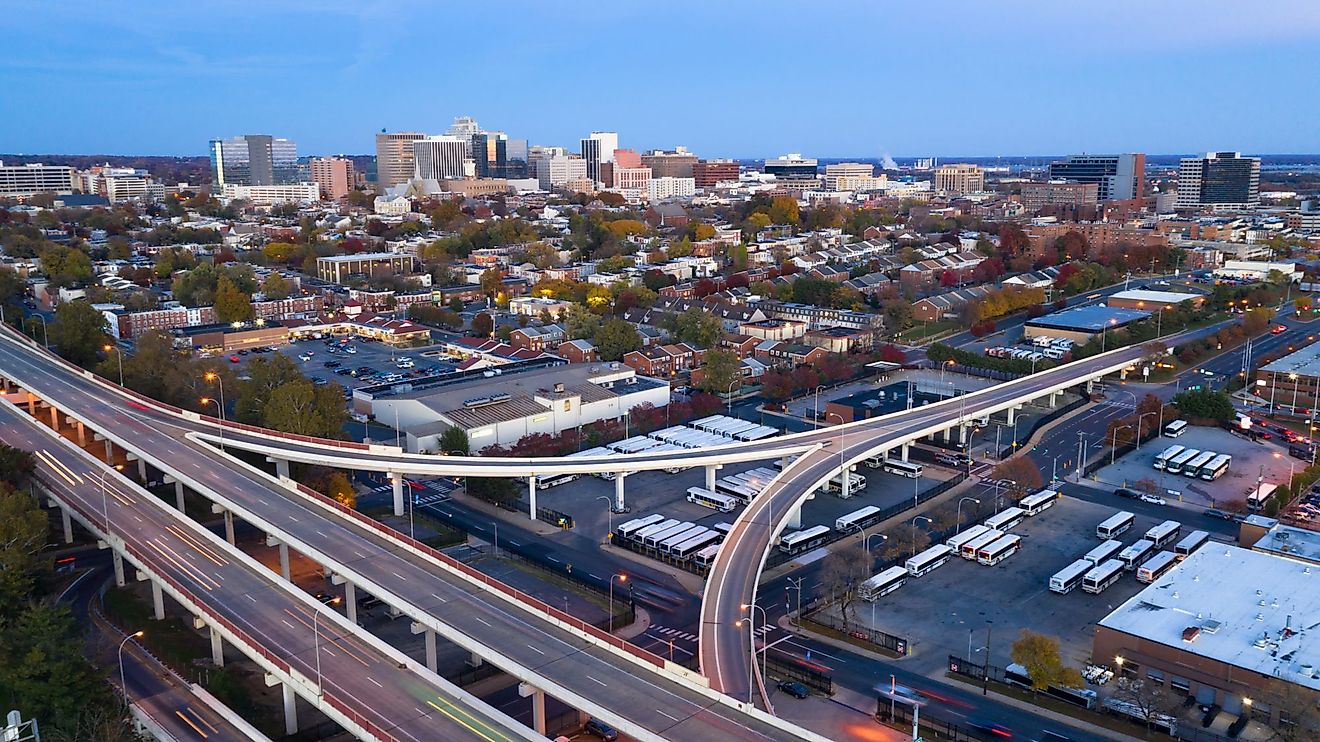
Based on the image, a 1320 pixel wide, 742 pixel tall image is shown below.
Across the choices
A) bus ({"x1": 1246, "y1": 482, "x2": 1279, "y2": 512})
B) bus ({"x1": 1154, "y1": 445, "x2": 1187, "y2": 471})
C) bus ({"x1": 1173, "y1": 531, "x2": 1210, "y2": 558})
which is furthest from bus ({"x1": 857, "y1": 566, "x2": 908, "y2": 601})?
bus ({"x1": 1154, "y1": 445, "x2": 1187, "y2": 471})

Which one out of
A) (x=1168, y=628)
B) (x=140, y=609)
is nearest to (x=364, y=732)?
(x=140, y=609)

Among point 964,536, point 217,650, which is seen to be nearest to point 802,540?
point 964,536

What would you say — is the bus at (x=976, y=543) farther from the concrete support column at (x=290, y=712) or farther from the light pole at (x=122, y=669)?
the light pole at (x=122, y=669)

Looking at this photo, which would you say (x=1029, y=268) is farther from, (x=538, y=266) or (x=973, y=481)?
(x=973, y=481)

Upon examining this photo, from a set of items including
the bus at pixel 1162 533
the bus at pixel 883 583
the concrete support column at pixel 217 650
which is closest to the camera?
the concrete support column at pixel 217 650

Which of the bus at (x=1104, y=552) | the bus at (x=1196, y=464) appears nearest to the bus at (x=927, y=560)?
the bus at (x=1104, y=552)

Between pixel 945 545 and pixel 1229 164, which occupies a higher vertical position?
pixel 1229 164

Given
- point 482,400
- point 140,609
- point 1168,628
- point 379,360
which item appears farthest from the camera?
point 379,360
